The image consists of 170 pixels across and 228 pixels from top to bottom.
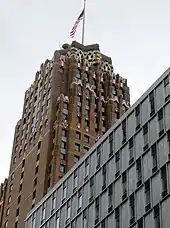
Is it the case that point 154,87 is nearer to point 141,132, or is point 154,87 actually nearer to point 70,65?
point 141,132

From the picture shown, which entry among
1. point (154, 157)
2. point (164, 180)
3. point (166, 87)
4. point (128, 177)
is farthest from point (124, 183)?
point (166, 87)

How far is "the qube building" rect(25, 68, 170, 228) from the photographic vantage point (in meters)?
63.7

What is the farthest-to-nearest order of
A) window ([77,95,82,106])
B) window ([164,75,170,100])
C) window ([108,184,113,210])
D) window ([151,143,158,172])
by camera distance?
window ([77,95,82,106]), window ([108,184,113,210]), window ([164,75,170,100]), window ([151,143,158,172])

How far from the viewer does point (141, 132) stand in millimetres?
69938

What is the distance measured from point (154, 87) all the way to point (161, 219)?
16039mm

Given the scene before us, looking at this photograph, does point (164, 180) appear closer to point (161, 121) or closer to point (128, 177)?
point (161, 121)

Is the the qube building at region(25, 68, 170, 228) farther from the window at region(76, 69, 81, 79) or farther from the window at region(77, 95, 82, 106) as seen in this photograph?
the window at region(76, 69, 81, 79)

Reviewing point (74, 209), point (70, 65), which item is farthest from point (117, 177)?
point (70, 65)

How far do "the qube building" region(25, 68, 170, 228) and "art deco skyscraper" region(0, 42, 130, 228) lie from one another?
39063mm

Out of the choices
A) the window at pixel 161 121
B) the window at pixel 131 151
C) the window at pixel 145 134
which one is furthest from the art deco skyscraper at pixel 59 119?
the window at pixel 161 121

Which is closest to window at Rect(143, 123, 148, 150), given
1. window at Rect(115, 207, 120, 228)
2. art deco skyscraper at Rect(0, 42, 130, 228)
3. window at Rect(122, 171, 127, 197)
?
window at Rect(122, 171, 127, 197)

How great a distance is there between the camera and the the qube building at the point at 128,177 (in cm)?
6366

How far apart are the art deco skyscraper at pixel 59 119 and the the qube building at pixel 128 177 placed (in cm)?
3906

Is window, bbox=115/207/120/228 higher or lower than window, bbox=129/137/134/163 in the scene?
lower
